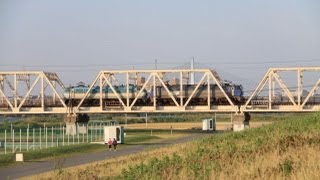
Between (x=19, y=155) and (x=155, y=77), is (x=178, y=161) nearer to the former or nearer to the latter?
(x=19, y=155)

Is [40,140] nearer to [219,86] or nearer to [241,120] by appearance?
[241,120]

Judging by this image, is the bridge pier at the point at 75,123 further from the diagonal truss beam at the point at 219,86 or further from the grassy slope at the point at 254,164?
the grassy slope at the point at 254,164

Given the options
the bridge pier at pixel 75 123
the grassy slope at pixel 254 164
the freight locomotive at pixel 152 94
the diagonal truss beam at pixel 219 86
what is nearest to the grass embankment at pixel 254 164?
the grassy slope at pixel 254 164

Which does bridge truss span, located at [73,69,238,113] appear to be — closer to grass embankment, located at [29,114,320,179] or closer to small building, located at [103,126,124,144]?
small building, located at [103,126,124,144]

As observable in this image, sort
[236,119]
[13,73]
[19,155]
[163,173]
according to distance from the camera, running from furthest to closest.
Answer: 1. [13,73]
2. [236,119]
3. [19,155]
4. [163,173]

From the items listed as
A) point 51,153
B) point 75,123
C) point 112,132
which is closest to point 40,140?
point 112,132

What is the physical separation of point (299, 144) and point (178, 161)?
4197 millimetres

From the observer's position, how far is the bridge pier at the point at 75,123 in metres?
95.2

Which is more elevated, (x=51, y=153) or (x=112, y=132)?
(x=112, y=132)

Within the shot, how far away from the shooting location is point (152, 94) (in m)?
101

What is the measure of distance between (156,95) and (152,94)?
637mm

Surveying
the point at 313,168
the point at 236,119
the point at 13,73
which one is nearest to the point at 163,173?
the point at 313,168

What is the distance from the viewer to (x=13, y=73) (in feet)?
356

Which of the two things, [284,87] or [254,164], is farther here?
[284,87]
